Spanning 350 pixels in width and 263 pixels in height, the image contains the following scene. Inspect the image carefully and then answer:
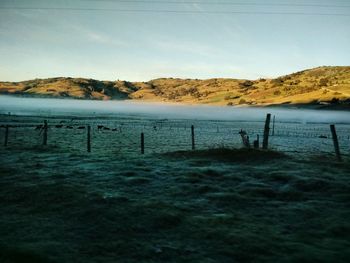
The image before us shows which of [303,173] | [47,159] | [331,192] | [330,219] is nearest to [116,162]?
[47,159]

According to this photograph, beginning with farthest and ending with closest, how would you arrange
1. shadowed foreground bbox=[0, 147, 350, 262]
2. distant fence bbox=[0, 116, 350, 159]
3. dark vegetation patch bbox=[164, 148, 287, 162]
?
distant fence bbox=[0, 116, 350, 159] → dark vegetation patch bbox=[164, 148, 287, 162] → shadowed foreground bbox=[0, 147, 350, 262]

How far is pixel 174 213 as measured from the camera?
1133cm

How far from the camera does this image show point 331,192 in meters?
14.5

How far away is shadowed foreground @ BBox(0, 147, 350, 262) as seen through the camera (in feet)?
27.3

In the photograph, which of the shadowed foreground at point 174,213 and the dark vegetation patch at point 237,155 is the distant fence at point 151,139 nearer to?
the dark vegetation patch at point 237,155

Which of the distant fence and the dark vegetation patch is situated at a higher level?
the dark vegetation patch

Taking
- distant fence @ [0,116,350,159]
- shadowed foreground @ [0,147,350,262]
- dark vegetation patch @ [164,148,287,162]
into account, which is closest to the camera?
shadowed foreground @ [0,147,350,262]

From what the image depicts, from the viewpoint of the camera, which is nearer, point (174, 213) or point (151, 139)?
point (174, 213)

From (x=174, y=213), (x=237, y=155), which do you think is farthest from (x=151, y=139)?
(x=174, y=213)

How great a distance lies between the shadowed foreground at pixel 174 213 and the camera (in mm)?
8336

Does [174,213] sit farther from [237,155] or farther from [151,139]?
[151,139]

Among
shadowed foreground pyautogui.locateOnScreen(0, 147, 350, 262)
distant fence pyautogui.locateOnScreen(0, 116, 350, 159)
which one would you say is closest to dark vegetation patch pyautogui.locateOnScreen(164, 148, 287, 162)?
shadowed foreground pyautogui.locateOnScreen(0, 147, 350, 262)

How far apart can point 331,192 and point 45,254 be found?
11.4 metres

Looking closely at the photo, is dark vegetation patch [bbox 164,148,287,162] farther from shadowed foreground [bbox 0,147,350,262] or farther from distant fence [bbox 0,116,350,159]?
distant fence [bbox 0,116,350,159]
